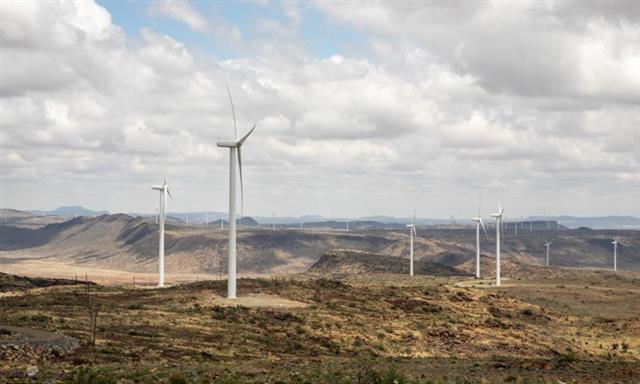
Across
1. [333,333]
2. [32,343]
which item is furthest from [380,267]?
[32,343]

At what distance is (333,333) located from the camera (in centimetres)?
6569

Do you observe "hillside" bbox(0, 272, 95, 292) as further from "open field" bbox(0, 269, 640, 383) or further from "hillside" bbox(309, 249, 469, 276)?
"hillside" bbox(309, 249, 469, 276)

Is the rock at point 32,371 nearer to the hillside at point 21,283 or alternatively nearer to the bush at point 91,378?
the bush at point 91,378

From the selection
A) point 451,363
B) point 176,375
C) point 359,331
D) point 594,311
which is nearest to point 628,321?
point 594,311

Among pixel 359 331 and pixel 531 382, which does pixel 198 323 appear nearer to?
pixel 359 331

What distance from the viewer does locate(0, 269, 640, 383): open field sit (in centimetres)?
4284

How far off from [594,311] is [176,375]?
72184 mm

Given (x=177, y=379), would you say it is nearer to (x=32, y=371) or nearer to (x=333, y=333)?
(x=32, y=371)

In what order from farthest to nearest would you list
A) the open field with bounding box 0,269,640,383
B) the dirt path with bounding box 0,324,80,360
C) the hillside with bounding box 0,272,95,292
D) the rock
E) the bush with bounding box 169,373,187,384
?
the hillside with bounding box 0,272,95,292 < the open field with bounding box 0,269,640,383 < the dirt path with bounding box 0,324,80,360 < the rock < the bush with bounding box 169,373,187,384

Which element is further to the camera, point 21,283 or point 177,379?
point 21,283

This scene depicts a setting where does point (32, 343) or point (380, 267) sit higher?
point (32, 343)

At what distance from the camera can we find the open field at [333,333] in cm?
4284

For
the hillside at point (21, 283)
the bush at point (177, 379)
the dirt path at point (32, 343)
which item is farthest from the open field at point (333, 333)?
the hillside at point (21, 283)

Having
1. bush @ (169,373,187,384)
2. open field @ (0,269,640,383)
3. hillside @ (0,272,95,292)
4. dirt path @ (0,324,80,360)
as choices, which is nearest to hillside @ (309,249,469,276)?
open field @ (0,269,640,383)
